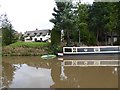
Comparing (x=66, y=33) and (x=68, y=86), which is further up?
(x=66, y=33)

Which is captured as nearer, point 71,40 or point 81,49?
point 81,49

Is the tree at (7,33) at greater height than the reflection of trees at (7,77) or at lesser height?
greater

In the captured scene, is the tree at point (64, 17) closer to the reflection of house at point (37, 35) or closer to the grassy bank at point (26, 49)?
the grassy bank at point (26, 49)

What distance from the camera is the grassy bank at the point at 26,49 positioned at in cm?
2055

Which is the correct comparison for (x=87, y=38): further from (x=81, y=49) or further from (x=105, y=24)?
(x=81, y=49)

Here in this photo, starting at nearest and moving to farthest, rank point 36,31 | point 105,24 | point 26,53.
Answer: point 26,53
point 105,24
point 36,31

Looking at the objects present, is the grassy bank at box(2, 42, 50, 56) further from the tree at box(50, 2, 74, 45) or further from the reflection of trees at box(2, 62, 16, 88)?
the reflection of trees at box(2, 62, 16, 88)

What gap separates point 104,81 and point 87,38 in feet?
46.4

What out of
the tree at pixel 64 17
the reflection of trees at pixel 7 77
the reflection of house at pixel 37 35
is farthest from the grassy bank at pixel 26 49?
the reflection of house at pixel 37 35

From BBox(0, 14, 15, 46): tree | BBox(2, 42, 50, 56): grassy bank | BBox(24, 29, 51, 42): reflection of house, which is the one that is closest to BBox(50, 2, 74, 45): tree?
BBox(2, 42, 50, 56): grassy bank

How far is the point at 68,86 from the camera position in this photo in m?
8.43

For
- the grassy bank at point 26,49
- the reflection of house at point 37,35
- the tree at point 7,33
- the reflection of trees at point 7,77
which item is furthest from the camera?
the reflection of house at point 37,35

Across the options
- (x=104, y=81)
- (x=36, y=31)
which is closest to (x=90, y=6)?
(x=104, y=81)

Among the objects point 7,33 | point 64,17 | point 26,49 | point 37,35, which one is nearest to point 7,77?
point 26,49
